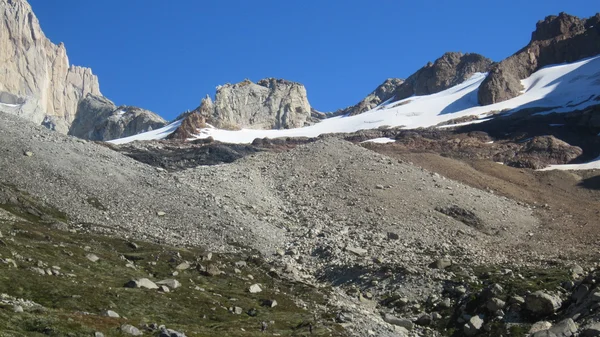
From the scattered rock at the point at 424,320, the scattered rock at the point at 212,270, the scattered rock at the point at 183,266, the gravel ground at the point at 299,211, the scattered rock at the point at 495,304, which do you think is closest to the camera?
the scattered rock at the point at 495,304

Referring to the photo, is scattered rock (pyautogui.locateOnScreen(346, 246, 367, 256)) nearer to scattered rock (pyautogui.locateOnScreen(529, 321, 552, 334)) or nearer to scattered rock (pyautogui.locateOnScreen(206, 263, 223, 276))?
scattered rock (pyautogui.locateOnScreen(206, 263, 223, 276))

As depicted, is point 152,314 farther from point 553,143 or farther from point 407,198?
point 553,143

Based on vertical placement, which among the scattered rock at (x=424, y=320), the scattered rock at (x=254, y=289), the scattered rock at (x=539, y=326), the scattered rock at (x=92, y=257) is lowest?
the scattered rock at (x=424, y=320)

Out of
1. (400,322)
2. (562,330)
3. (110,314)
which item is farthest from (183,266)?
(562,330)

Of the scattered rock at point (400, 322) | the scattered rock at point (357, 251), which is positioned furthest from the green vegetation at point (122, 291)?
the scattered rock at point (357, 251)

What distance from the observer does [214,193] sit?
59250 millimetres

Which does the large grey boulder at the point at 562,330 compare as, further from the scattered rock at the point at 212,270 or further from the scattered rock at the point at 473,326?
the scattered rock at the point at 212,270

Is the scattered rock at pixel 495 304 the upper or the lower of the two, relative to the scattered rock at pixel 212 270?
lower

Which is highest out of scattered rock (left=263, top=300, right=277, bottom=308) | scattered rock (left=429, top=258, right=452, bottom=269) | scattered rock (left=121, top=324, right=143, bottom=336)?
scattered rock (left=121, top=324, right=143, bottom=336)

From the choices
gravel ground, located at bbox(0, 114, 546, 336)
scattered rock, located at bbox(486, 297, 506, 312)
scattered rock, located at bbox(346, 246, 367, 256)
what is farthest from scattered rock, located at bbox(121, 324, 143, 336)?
scattered rock, located at bbox(346, 246, 367, 256)

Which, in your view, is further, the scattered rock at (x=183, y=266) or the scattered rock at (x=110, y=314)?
the scattered rock at (x=183, y=266)

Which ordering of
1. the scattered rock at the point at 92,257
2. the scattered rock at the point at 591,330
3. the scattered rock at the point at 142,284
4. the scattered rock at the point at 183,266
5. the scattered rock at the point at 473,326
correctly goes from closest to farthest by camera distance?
the scattered rock at the point at 591,330
the scattered rock at the point at 473,326
the scattered rock at the point at 142,284
the scattered rock at the point at 92,257
the scattered rock at the point at 183,266

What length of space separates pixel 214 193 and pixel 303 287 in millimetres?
21627

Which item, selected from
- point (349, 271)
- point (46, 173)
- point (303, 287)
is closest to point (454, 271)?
point (349, 271)
